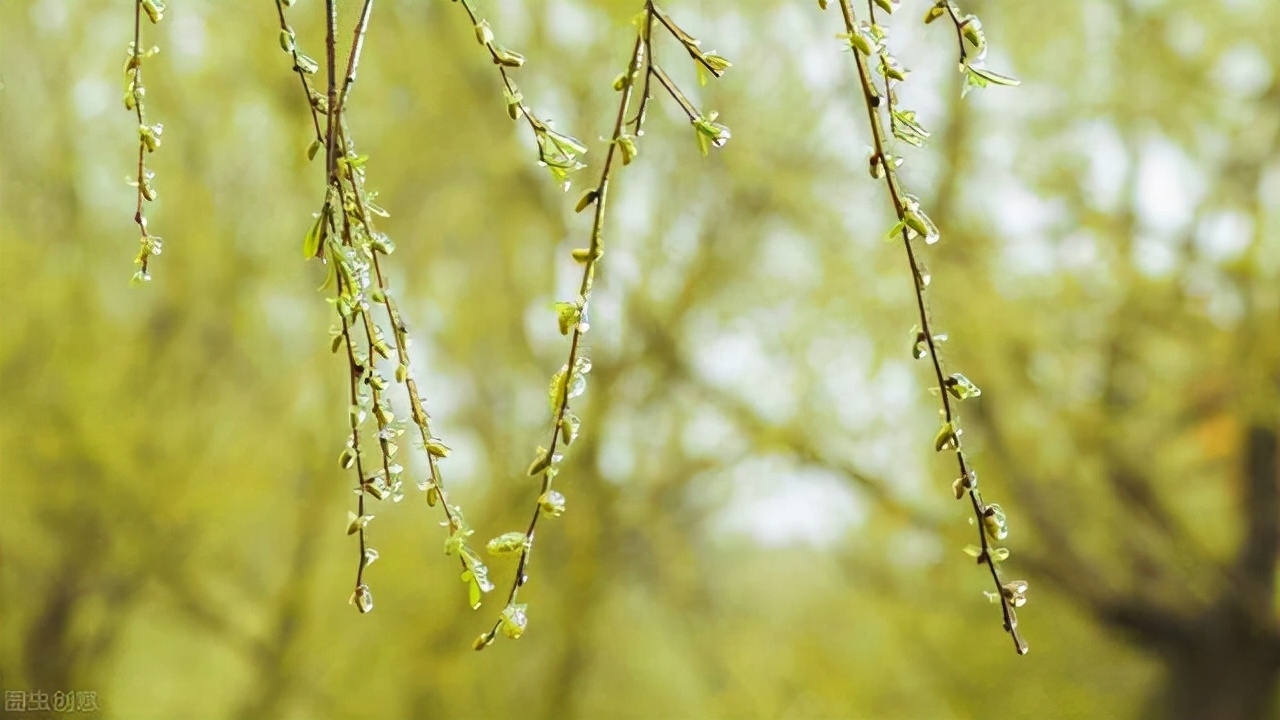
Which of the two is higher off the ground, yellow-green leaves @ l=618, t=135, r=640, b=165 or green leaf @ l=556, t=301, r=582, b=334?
yellow-green leaves @ l=618, t=135, r=640, b=165

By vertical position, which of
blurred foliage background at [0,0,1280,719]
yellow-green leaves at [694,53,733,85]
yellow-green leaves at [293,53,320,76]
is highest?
blurred foliage background at [0,0,1280,719]

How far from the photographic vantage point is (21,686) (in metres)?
2.02

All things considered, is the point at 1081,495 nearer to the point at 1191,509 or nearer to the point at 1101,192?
the point at 1191,509

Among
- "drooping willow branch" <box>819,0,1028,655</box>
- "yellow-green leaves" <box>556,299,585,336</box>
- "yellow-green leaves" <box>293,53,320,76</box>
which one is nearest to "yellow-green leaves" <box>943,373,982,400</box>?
"drooping willow branch" <box>819,0,1028,655</box>

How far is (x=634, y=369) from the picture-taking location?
1.96 m

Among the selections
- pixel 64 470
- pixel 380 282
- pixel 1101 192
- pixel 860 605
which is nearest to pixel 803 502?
pixel 860 605

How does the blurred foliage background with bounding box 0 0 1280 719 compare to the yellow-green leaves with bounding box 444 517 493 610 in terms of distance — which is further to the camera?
the blurred foliage background with bounding box 0 0 1280 719

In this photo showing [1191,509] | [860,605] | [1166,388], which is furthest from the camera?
[860,605]

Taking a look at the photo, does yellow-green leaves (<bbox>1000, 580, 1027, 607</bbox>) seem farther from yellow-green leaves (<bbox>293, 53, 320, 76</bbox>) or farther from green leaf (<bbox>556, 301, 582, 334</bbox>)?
yellow-green leaves (<bbox>293, 53, 320, 76</bbox>)

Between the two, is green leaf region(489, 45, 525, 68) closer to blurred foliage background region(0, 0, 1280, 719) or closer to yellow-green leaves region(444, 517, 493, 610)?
yellow-green leaves region(444, 517, 493, 610)

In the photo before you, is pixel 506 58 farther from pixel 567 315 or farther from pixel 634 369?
pixel 634 369

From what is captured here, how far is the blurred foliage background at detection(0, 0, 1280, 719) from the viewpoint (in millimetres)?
1831

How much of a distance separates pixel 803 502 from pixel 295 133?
1168 mm

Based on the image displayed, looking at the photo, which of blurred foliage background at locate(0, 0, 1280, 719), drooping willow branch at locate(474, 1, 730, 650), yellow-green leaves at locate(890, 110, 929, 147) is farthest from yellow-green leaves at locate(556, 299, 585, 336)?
blurred foliage background at locate(0, 0, 1280, 719)
